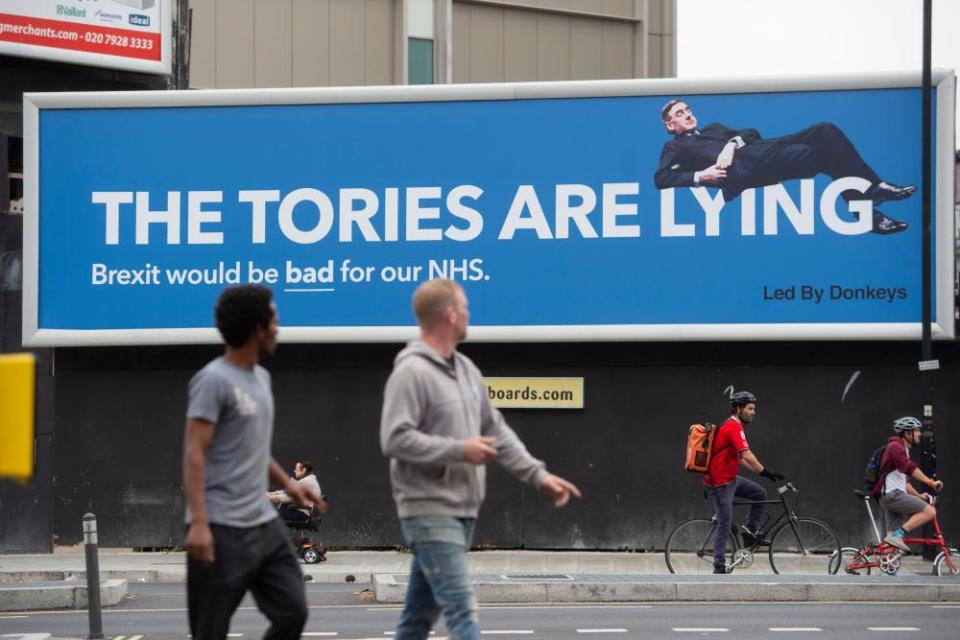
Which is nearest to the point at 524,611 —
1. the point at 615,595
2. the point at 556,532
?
the point at 615,595

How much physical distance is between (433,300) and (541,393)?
12.3 meters

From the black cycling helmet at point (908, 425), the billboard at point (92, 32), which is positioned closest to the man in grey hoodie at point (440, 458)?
the black cycling helmet at point (908, 425)

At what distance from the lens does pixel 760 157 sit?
734 inches

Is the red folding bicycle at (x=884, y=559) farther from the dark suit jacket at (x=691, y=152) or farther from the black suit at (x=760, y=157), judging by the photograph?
the dark suit jacket at (x=691, y=152)

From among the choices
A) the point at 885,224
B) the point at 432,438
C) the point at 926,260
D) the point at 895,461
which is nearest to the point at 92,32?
the point at 885,224

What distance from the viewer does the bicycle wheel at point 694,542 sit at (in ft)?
50.6

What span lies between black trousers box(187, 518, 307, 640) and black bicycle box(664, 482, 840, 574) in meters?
9.52

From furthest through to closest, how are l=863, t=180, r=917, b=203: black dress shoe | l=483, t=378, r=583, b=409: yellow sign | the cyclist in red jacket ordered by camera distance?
l=483, t=378, r=583, b=409: yellow sign, l=863, t=180, r=917, b=203: black dress shoe, the cyclist in red jacket

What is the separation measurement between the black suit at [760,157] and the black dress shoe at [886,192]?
8.1 inches

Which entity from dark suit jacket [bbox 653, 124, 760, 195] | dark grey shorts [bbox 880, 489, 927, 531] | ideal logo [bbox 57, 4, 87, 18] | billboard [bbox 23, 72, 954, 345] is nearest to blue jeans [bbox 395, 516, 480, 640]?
dark grey shorts [bbox 880, 489, 927, 531]

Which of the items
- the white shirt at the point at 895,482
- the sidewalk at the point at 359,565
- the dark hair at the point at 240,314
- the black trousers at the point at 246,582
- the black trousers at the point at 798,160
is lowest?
the sidewalk at the point at 359,565

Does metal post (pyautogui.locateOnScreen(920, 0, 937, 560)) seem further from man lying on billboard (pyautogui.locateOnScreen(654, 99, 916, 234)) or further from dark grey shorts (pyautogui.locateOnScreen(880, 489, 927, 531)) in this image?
dark grey shorts (pyautogui.locateOnScreen(880, 489, 927, 531))

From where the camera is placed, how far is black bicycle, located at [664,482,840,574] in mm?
15445

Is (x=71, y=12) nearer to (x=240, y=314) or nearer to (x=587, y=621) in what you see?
(x=587, y=621)
